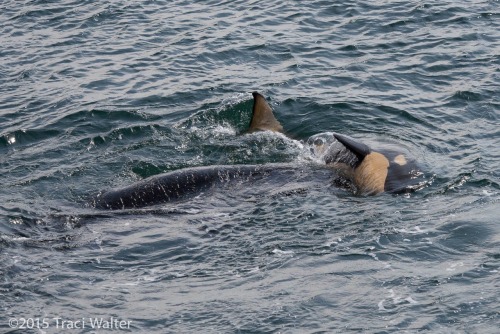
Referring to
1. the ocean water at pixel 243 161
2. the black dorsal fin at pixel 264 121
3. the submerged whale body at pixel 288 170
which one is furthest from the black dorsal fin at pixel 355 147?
the black dorsal fin at pixel 264 121

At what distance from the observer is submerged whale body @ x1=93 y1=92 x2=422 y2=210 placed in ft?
44.3

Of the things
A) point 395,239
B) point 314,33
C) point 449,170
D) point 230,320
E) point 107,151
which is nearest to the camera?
point 230,320

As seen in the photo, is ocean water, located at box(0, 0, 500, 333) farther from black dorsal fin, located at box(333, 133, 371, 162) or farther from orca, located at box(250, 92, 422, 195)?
black dorsal fin, located at box(333, 133, 371, 162)

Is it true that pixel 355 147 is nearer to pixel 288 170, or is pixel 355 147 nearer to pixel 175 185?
pixel 288 170

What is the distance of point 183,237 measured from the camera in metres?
12.4

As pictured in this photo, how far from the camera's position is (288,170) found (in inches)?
564

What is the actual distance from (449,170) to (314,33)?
7.61 m

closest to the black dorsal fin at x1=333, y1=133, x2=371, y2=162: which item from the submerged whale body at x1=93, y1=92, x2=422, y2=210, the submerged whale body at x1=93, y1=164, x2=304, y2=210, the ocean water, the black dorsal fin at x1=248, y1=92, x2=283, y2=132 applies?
the submerged whale body at x1=93, y1=92, x2=422, y2=210

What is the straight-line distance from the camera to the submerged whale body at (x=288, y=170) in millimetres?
13508

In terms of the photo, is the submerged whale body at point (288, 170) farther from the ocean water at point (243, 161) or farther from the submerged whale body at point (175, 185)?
the ocean water at point (243, 161)

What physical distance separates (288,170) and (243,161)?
146cm

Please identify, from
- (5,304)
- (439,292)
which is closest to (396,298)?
(439,292)

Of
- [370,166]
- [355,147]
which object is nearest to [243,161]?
[355,147]

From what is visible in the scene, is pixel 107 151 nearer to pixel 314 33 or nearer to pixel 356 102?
pixel 356 102
